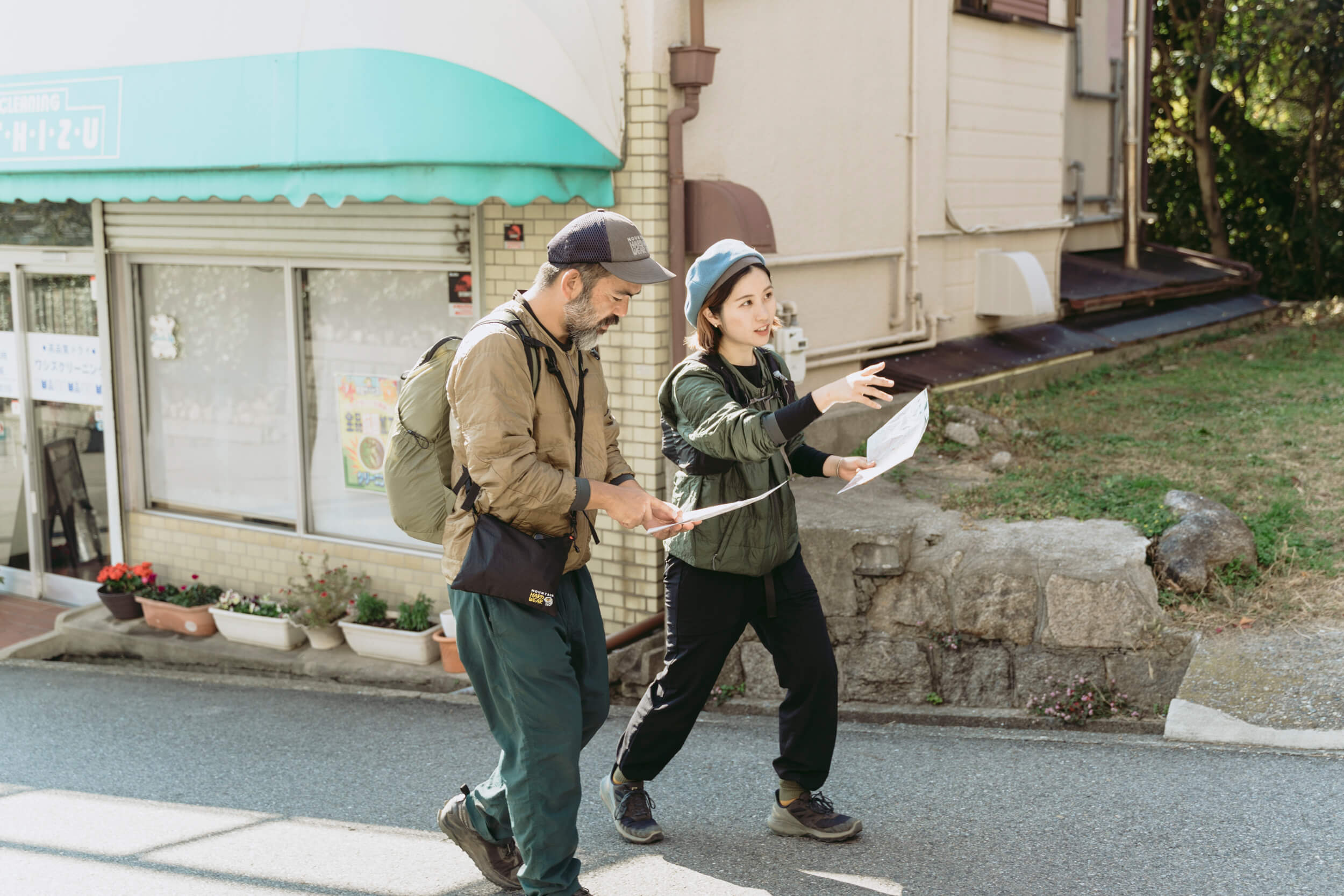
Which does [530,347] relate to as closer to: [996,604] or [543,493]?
[543,493]

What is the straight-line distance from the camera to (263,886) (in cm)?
409

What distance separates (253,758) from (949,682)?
130 inches

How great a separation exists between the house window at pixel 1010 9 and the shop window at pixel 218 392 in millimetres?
5425

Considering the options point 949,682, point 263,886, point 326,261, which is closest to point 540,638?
point 263,886

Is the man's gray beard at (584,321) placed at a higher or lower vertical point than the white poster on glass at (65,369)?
higher

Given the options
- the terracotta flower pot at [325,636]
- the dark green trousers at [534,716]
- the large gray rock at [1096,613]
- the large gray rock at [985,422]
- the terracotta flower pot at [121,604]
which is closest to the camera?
the dark green trousers at [534,716]

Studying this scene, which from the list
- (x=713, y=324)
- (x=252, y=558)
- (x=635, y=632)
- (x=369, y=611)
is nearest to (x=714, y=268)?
(x=713, y=324)

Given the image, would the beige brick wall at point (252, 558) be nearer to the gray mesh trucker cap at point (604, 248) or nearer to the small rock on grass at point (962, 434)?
the small rock on grass at point (962, 434)

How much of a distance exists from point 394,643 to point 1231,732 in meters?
4.63

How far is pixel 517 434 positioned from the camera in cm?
329

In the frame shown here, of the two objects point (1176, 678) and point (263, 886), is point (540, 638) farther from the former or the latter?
point (1176, 678)

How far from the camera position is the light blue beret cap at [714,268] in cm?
380

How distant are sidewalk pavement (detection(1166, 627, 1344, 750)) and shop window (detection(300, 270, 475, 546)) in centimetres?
441

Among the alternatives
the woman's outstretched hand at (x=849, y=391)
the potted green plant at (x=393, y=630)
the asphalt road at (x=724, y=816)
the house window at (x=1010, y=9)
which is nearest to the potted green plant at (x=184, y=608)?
the potted green plant at (x=393, y=630)
